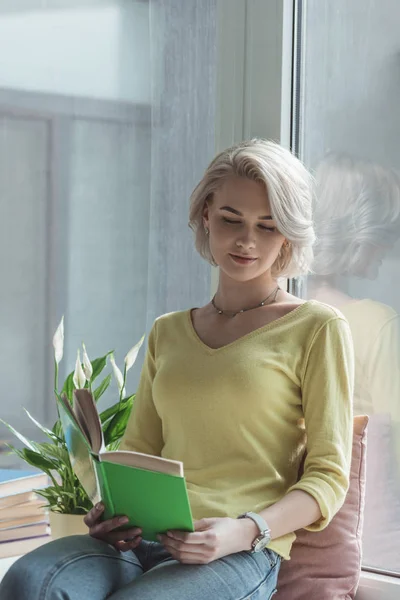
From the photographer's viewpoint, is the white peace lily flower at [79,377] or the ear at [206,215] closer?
the ear at [206,215]

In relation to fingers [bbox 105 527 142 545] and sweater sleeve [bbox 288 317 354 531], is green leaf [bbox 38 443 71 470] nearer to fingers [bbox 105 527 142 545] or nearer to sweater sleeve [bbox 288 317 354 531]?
fingers [bbox 105 527 142 545]

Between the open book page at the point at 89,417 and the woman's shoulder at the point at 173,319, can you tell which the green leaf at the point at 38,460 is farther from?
the open book page at the point at 89,417

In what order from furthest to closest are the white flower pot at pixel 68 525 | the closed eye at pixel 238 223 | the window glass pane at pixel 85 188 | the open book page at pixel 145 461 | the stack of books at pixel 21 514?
the window glass pane at pixel 85 188 → the stack of books at pixel 21 514 → the white flower pot at pixel 68 525 → the closed eye at pixel 238 223 → the open book page at pixel 145 461

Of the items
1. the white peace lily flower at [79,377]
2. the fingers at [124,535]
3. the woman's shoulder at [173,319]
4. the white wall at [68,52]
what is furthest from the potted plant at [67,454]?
the white wall at [68,52]

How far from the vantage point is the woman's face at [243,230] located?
1747mm

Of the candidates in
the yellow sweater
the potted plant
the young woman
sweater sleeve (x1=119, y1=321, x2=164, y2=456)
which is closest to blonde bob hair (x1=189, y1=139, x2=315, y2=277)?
the young woman

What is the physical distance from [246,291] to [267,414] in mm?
273

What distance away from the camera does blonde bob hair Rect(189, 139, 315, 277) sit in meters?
1.73

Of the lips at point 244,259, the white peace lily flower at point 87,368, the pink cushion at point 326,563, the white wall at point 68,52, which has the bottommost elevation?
the pink cushion at point 326,563

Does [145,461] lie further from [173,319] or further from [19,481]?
[19,481]

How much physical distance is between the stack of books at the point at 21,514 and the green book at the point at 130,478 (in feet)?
2.20

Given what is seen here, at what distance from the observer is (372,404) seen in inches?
76.4

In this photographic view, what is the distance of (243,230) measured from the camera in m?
1.76

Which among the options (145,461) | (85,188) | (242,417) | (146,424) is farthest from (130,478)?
(85,188)
